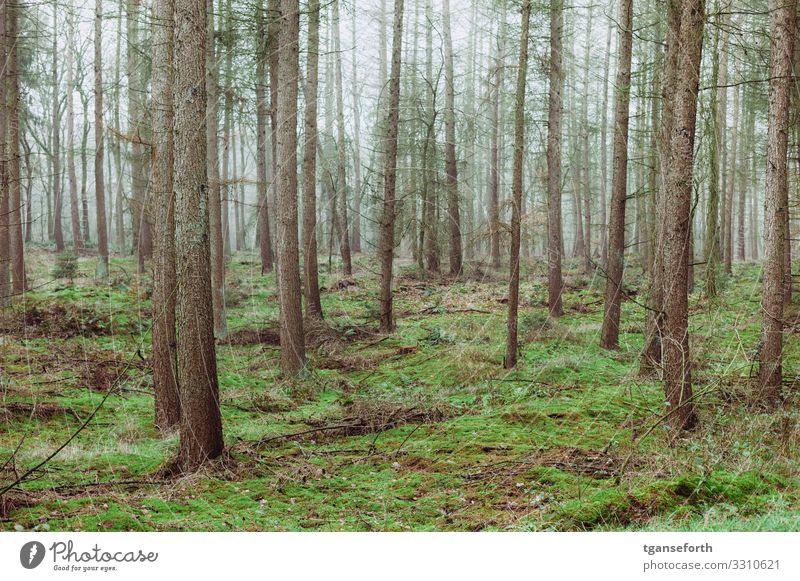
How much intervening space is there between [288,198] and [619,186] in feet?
17.8

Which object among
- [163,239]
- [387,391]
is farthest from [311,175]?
[163,239]

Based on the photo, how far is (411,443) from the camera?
6109mm

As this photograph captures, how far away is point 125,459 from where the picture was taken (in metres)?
5.62

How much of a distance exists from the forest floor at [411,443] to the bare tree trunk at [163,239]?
414 millimetres

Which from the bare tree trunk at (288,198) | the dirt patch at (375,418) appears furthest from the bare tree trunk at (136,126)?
the dirt patch at (375,418)

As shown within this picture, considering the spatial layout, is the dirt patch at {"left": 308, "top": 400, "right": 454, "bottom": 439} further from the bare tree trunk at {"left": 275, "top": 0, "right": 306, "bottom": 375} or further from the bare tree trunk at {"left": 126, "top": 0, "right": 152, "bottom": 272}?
the bare tree trunk at {"left": 126, "top": 0, "right": 152, "bottom": 272}

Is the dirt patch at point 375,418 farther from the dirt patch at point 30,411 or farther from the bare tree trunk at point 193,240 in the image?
the dirt patch at point 30,411

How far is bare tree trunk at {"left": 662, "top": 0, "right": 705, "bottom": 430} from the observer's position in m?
5.43

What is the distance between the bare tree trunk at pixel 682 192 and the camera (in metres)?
5.43

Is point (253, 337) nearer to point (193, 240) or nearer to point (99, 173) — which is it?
point (193, 240)

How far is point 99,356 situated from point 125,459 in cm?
518

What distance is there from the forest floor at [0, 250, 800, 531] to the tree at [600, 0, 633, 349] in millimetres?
548

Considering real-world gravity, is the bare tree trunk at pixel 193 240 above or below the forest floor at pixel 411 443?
above

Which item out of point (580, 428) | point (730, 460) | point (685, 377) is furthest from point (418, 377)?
point (730, 460)
